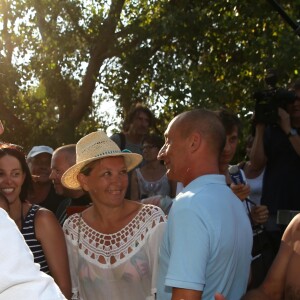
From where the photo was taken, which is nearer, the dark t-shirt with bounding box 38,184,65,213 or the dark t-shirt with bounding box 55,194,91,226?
the dark t-shirt with bounding box 55,194,91,226

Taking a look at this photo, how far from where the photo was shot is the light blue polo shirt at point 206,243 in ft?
11.4

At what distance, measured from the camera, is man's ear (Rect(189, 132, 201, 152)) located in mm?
3895

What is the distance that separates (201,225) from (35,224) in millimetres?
1675

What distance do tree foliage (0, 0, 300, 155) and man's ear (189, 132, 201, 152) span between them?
7952mm

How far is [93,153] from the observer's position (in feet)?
16.4

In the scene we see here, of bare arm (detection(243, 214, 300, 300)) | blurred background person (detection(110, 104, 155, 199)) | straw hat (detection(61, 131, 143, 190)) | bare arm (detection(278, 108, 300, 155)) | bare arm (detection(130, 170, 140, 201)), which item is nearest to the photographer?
bare arm (detection(243, 214, 300, 300))

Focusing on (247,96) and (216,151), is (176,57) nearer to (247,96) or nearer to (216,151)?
(247,96)

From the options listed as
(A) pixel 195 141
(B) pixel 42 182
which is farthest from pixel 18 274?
(B) pixel 42 182

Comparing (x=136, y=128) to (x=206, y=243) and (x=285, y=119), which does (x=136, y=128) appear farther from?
(x=206, y=243)

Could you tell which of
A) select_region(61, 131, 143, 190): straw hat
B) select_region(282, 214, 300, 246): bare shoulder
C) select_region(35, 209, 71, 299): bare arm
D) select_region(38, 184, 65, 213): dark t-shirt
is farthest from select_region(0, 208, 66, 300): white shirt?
select_region(38, 184, 65, 213): dark t-shirt

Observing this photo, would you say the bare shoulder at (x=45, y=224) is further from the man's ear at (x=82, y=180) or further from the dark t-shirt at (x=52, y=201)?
the dark t-shirt at (x=52, y=201)

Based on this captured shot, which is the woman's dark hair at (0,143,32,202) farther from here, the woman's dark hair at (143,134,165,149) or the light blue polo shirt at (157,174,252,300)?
the woman's dark hair at (143,134,165,149)

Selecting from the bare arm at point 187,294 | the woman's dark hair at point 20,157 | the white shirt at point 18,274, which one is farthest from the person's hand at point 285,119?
the white shirt at point 18,274

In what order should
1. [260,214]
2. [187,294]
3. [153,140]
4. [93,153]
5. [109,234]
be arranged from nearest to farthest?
[187,294] < [109,234] < [93,153] < [260,214] < [153,140]
